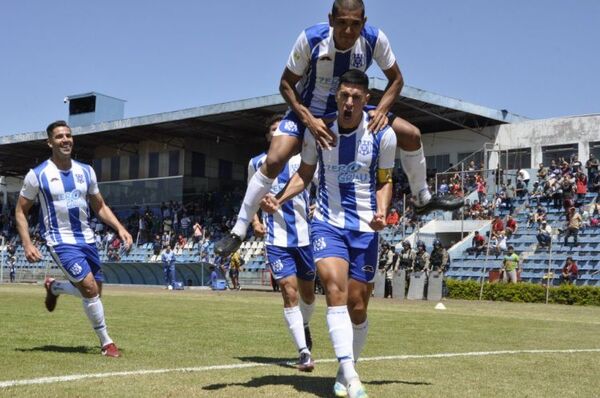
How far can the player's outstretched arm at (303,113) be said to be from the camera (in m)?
6.80

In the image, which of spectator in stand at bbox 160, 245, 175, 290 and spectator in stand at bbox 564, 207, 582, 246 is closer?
spectator in stand at bbox 564, 207, 582, 246

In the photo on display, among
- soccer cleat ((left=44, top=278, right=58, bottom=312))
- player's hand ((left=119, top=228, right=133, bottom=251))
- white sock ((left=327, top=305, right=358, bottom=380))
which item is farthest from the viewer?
soccer cleat ((left=44, top=278, right=58, bottom=312))

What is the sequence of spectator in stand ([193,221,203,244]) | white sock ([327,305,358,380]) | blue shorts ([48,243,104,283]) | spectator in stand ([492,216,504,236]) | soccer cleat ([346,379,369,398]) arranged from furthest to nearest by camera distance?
spectator in stand ([193,221,203,244]) → spectator in stand ([492,216,504,236]) → blue shorts ([48,243,104,283]) → white sock ([327,305,358,380]) → soccer cleat ([346,379,369,398])

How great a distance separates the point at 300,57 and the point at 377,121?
3.04 ft

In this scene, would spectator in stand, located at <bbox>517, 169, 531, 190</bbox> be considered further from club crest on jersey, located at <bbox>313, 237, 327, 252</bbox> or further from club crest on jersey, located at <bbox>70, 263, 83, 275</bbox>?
club crest on jersey, located at <bbox>313, 237, 327, 252</bbox>

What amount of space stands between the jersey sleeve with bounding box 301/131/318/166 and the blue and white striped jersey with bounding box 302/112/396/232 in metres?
0.12

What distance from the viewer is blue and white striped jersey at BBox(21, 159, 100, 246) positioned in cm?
966

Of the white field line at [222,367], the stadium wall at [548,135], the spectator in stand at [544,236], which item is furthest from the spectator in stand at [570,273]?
the white field line at [222,367]

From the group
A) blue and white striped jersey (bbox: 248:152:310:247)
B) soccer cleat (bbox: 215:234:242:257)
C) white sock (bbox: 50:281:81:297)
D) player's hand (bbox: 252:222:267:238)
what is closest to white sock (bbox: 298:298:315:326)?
blue and white striped jersey (bbox: 248:152:310:247)

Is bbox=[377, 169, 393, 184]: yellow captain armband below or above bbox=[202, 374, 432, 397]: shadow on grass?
above

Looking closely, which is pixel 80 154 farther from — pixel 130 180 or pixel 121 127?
pixel 121 127

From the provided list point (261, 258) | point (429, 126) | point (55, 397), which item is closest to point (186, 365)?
point (55, 397)

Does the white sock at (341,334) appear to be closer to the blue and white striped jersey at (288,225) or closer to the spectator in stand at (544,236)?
the blue and white striped jersey at (288,225)

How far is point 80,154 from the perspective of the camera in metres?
62.8
